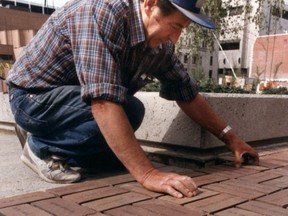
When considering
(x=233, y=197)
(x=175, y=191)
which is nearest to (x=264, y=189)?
(x=233, y=197)

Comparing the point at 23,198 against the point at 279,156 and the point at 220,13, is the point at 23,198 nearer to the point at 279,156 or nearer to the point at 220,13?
the point at 279,156

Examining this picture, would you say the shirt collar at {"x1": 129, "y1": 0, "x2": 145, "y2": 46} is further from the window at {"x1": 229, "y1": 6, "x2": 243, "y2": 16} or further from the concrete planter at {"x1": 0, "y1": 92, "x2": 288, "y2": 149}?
the window at {"x1": 229, "y1": 6, "x2": 243, "y2": 16}

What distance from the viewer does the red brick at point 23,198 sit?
148cm

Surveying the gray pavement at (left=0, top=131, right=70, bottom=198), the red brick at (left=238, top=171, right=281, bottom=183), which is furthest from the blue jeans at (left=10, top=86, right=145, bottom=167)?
the red brick at (left=238, top=171, right=281, bottom=183)

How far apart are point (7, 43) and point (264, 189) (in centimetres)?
2299

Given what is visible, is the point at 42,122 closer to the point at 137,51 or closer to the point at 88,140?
the point at 88,140

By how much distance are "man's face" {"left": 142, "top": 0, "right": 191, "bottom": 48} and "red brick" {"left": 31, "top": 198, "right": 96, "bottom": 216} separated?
34.2 inches

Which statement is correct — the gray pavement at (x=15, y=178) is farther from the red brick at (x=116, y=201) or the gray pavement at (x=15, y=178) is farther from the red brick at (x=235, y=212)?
the red brick at (x=235, y=212)

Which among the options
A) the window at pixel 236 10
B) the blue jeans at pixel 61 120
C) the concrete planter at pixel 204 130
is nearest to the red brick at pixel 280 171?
the concrete planter at pixel 204 130

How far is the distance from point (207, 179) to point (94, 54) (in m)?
0.87

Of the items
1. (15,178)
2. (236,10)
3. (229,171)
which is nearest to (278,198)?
(229,171)

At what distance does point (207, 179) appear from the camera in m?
1.92

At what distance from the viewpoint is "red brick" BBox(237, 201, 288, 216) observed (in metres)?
1.43

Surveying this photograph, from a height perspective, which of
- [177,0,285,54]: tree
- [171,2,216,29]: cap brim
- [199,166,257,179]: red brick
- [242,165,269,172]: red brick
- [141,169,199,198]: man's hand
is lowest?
[242,165,269,172]: red brick
